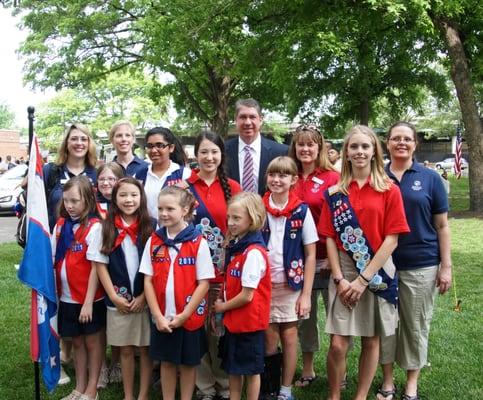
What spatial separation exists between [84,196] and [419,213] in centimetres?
238

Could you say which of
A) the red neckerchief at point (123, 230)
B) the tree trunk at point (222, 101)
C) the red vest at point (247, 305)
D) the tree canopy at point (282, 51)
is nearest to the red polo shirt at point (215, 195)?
the red vest at point (247, 305)

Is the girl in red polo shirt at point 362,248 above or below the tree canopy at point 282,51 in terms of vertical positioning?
below

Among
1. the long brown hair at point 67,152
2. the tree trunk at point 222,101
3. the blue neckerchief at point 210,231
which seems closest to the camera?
the blue neckerchief at point 210,231

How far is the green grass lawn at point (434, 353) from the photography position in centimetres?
423

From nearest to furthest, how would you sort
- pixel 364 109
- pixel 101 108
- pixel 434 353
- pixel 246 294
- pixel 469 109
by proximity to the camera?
1. pixel 246 294
2. pixel 434 353
3. pixel 469 109
4. pixel 364 109
5. pixel 101 108

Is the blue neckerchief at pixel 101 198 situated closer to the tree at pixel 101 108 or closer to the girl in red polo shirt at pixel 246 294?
the girl in red polo shirt at pixel 246 294

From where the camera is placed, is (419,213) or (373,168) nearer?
(373,168)

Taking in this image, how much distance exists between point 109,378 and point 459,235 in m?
9.19

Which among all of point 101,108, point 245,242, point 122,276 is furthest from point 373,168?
point 101,108

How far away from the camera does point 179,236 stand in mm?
3551

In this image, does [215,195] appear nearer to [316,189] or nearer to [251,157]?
[251,157]

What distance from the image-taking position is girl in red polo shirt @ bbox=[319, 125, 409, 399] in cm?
352

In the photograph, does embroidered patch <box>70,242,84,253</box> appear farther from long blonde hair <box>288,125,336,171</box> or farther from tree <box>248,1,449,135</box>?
tree <box>248,1,449,135</box>

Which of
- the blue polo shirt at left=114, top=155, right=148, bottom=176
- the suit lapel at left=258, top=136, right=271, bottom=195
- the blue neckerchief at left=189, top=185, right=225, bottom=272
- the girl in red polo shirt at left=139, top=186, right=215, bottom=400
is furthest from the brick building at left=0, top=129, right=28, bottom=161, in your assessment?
the girl in red polo shirt at left=139, top=186, right=215, bottom=400
